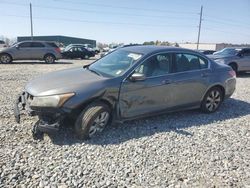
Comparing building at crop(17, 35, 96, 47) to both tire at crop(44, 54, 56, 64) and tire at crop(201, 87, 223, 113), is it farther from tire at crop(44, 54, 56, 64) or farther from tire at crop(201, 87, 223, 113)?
tire at crop(201, 87, 223, 113)

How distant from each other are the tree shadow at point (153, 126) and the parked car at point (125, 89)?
19 cm

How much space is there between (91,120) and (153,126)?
138cm

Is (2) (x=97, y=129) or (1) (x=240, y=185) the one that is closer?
(1) (x=240, y=185)

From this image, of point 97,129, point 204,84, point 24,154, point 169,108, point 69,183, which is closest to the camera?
point 69,183

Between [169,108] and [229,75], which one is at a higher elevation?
[229,75]

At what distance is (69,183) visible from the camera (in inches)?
124

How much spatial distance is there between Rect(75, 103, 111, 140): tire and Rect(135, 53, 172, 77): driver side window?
3.29 feet

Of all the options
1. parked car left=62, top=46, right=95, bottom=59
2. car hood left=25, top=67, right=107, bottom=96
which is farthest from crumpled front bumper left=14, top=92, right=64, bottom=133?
parked car left=62, top=46, right=95, bottom=59

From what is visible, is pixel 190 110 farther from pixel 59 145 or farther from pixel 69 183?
pixel 69 183

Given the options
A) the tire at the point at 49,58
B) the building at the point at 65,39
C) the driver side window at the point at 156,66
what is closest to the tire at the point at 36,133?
the driver side window at the point at 156,66

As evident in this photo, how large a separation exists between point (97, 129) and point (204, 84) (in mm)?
2723

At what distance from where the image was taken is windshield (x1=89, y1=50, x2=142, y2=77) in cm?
486

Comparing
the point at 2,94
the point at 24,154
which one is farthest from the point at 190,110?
the point at 2,94

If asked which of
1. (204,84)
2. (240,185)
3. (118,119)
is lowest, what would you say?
(240,185)
